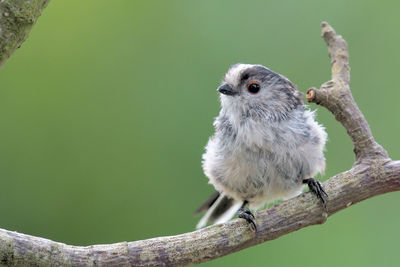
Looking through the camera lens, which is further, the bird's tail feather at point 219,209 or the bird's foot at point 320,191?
the bird's tail feather at point 219,209

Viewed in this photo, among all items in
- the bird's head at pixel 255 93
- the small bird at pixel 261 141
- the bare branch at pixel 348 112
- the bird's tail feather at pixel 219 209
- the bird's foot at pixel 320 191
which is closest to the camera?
the bird's foot at pixel 320 191

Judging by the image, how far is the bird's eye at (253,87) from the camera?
3363mm

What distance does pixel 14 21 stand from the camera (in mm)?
1971

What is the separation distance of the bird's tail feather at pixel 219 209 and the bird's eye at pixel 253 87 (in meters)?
0.81

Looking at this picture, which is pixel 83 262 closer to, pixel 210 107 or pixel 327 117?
pixel 210 107

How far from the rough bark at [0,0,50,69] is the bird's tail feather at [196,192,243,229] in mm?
2056

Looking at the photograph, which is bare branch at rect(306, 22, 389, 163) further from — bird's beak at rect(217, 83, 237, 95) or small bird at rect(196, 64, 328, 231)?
bird's beak at rect(217, 83, 237, 95)

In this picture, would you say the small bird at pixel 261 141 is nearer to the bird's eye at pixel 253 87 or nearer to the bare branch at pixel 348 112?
the bird's eye at pixel 253 87

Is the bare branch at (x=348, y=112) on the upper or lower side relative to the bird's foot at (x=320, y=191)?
upper

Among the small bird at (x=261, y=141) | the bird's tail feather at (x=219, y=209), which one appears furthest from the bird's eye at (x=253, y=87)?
the bird's tail feather at (x=219, y=209)

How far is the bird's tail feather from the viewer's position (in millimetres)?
3738

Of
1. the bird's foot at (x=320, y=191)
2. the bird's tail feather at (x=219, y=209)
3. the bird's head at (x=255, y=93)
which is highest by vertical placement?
the bird's head at (x=255, y=93)

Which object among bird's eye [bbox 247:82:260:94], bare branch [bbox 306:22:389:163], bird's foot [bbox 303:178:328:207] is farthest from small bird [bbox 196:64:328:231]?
bare branch [bbox 306:22:389:163]

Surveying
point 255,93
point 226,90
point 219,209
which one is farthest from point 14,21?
point 219,209
